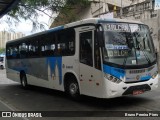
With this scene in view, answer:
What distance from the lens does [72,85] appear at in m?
11.0

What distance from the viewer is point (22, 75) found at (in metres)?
16.8

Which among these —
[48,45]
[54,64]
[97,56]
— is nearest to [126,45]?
[97,56]

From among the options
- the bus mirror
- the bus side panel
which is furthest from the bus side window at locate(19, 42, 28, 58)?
the bus mirror

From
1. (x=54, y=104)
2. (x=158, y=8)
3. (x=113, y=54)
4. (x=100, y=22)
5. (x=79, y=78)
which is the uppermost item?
(x=158, y=8)

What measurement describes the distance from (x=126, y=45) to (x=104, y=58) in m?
0.94

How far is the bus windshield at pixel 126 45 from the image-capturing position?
922 cm

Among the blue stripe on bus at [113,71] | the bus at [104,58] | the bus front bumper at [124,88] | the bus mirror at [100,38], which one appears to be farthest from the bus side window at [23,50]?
the bus front bumper at [124,88]

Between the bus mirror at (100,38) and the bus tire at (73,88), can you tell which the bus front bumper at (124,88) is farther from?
the bus tire at (73,88)

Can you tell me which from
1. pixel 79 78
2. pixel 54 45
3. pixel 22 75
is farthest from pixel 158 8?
pixel 79 78

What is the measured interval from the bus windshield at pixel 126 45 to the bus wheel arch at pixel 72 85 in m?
2.07

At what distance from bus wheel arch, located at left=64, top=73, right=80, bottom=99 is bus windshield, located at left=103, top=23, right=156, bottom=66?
81.4 inches

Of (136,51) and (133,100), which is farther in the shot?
(133,100)

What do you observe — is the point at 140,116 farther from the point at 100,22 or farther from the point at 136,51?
the point at 100,22

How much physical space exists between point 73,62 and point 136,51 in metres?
2.32
